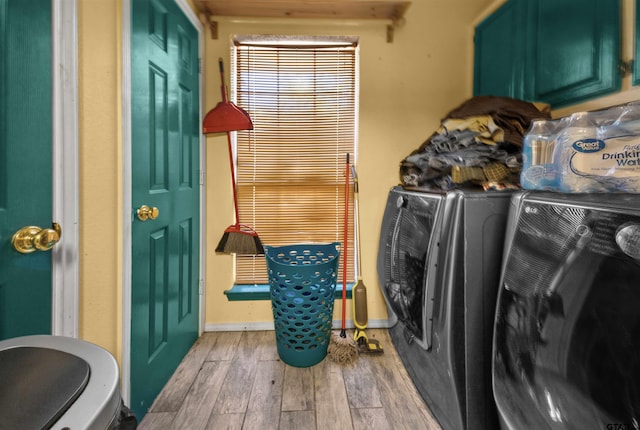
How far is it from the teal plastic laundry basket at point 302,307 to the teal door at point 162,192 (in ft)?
1.72

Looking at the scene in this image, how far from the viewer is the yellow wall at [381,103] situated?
1.94 metres

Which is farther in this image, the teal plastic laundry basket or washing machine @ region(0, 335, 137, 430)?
the teal plastic laundry basket

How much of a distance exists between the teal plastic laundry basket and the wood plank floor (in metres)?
0.10

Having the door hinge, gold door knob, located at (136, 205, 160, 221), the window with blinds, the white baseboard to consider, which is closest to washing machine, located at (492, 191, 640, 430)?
the door hinge

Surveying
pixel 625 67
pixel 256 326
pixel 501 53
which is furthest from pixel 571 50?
pixel 256 326

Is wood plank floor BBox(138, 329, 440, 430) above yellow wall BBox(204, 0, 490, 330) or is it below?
below

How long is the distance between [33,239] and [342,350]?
1.42 m

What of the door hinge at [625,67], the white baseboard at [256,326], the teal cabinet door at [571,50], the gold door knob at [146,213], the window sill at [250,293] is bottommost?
the white baseboard at [256,326]

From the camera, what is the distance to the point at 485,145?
1.34m

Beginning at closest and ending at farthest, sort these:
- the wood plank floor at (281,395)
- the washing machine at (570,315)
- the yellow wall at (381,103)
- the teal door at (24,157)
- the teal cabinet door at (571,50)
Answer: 1. the washing machine at (570,315)
2. the teal door at (24,157)
3. the teal cabinet door at (571,50)
4. the wood plank floor at (281,395)
5. the yellow wall at (381,103)

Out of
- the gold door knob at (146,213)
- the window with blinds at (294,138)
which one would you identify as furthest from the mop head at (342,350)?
the gold door knob at (146,213)

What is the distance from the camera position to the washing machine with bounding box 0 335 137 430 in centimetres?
36

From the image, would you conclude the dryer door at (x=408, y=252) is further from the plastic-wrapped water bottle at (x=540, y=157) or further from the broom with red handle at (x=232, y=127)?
the broom with red handle at (x=232, y=127)

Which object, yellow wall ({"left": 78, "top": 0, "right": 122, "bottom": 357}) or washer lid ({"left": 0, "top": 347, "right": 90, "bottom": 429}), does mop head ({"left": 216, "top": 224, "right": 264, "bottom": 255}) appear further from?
washer lid ({"left": 0, "top": 347, "right": 90, "bottom": 429})
